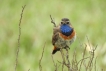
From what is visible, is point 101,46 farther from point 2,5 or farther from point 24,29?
point 2,5

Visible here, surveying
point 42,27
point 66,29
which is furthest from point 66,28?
point 42,27

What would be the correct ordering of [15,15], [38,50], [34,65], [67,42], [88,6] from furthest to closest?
[88,6], [15,15], [38,50], [34,65], [67,42]

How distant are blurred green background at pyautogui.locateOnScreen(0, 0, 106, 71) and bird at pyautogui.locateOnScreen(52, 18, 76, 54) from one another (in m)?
1.23

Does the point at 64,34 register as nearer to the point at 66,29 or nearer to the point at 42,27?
the point at 66,29

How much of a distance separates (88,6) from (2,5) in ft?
4.98

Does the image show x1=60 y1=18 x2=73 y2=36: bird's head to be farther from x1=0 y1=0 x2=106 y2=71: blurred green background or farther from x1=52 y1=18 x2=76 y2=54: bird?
x1=0 y1=0 x2=106 y2=71: blurred green background

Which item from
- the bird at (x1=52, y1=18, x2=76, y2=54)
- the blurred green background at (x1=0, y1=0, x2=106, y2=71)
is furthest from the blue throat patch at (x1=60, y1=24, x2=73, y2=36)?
the blurred green background at (x1=0, y1=0, x2=106, y2=71)

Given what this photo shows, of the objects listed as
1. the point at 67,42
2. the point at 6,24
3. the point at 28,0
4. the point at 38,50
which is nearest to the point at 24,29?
the point at 6,24

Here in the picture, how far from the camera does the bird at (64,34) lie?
6.00 metres

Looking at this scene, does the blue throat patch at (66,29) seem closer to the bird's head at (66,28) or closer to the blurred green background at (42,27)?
the bird's head at (66,28)

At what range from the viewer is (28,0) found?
10414mm

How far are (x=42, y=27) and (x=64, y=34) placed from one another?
2868mm

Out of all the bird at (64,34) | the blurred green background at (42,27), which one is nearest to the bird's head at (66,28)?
the bird at (64,34)

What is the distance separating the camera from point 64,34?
6070mm
